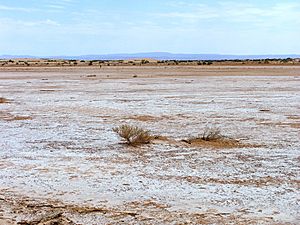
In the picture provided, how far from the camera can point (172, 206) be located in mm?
7629

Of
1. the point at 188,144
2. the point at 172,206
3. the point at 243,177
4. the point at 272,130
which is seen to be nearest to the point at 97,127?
the point at 188,144

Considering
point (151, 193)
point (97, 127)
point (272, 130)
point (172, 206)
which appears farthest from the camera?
point (97, 127)

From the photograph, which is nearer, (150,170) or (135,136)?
(150,170)

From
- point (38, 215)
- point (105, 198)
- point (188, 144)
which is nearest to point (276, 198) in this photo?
point (105, 198)

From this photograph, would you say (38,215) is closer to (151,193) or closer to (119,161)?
(151,193)

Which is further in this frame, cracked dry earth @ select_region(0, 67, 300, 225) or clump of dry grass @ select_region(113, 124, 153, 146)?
clump of dry grass @ select_region(113, 124, 153, 146)

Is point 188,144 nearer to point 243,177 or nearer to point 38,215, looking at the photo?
point 243,177

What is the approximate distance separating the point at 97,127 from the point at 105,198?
7.54 metres

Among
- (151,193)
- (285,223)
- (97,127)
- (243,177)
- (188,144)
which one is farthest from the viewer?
(97,127)

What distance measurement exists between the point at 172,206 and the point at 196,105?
14228 millimetres

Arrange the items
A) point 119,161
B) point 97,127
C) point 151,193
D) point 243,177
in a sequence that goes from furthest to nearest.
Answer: point 97,127 → point 119,161 → point 243,177 → point 151,193

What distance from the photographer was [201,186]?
28.8ft

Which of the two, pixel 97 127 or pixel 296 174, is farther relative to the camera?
pixel 97 127

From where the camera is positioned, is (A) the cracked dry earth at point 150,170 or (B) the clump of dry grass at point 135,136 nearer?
(A) the cracked dry earth at point 150,170
